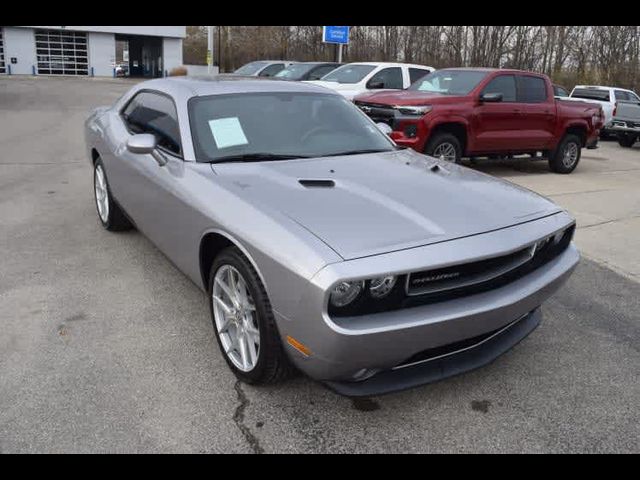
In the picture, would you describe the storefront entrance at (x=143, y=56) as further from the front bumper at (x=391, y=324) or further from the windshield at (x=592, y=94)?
the front bumper at (x=391, y=324)

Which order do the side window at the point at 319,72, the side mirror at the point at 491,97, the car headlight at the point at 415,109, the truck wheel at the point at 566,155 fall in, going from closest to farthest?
the car headlight at the point at 415,109
the side mirror at the point at 491,97
the truck wheel at the point at 566,155
the side window at the point at 319,72

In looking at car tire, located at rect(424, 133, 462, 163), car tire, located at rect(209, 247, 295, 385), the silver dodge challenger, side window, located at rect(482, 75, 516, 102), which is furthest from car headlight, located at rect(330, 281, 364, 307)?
side window, located at rect(482, 75, 516, 102)

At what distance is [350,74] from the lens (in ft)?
40.7

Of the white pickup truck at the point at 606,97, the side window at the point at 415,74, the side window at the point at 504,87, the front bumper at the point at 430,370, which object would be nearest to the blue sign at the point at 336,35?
the white pickup truck at the point at 606,97

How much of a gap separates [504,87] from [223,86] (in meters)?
→ 6.53

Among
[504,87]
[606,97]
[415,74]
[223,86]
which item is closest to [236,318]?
[223,86]

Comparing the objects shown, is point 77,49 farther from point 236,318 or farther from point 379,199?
point 379,199

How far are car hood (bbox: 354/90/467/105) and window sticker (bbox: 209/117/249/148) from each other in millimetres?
5164

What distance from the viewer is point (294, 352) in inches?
96.5

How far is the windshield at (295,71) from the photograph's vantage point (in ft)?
50.0

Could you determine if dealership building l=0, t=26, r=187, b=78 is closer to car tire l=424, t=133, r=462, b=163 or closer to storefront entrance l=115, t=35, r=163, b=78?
storefront entrance l=115, t=35, r=163, b=78
